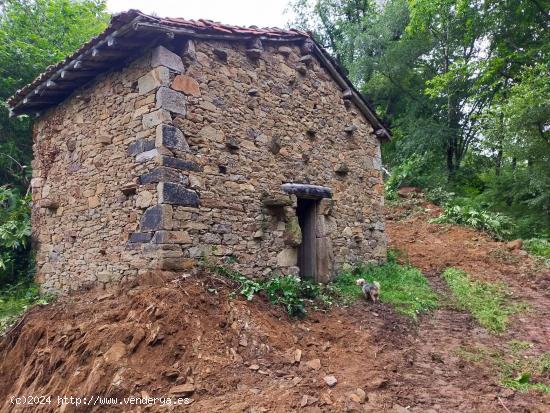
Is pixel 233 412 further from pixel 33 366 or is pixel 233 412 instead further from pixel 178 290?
pixel 33 366

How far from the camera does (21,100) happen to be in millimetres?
7398

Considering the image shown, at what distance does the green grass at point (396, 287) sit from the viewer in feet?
23.0

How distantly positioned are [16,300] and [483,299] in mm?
8634

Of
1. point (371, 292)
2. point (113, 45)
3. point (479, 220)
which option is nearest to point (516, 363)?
point (371, 292)

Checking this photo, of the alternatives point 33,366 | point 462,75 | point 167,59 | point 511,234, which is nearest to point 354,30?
point 462,75

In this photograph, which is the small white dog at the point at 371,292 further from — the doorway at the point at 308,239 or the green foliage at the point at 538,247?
the green foliage at the point at 538,247

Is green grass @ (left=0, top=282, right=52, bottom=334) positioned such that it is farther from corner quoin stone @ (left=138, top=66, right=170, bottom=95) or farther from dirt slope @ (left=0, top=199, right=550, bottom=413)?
corner quoin stone @ (left=138, top=66, right=170, bottom=95)

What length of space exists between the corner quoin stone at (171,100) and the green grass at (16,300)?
398 centimetres

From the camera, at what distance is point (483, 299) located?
745 centimetres

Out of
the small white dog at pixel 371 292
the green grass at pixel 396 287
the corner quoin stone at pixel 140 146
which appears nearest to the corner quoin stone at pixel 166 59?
the corner quoin stone at pixel 140 146

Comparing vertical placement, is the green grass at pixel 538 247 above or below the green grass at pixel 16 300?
above

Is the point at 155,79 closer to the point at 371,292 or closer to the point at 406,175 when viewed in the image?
the point at 371,292

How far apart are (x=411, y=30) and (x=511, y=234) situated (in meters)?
9.00

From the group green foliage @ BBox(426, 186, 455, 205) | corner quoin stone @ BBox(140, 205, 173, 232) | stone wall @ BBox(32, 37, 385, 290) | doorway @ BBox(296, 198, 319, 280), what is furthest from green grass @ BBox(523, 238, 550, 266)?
corner quoin stone @ BBox(140, 205, 173, 232)
